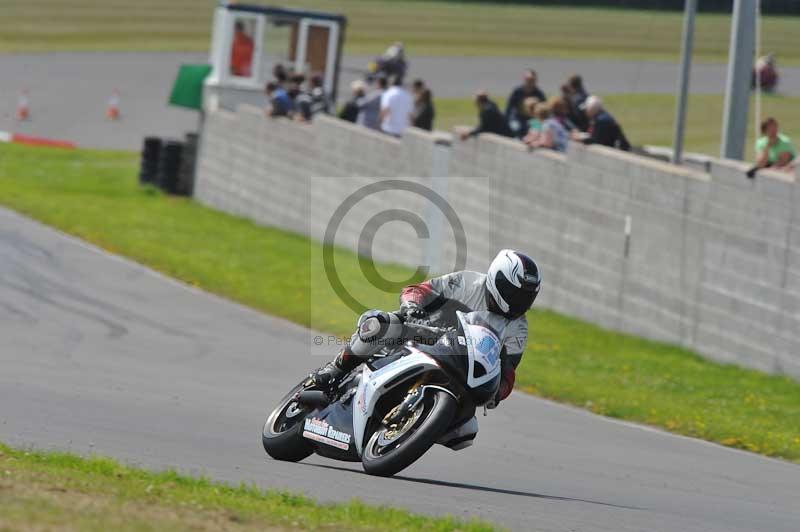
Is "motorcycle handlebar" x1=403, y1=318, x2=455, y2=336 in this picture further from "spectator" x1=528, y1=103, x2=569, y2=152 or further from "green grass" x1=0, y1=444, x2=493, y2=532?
"spectator" x1=528, y1=103, x2=569, y2=152

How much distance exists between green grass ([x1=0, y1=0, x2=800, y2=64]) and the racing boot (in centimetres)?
3803

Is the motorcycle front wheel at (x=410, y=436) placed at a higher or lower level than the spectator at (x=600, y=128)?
lower

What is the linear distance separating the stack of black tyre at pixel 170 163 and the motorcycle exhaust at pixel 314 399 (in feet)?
67.6

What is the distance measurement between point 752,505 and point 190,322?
927cm

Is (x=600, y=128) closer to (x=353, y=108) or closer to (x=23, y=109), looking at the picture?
(x=353, y=108)

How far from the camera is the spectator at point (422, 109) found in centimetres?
2306

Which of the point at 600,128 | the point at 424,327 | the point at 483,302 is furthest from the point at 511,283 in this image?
the point at 600,128

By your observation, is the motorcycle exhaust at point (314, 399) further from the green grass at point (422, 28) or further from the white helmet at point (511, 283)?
the green grass at point (422, 28)

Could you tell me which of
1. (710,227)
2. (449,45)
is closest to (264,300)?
(710,227)

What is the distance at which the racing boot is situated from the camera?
9031 mm

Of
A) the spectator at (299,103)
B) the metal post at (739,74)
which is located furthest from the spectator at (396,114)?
the metal post at (739,74)

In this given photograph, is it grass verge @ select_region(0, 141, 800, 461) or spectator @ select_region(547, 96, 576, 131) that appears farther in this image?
spectator @ select_region(547, 96, 576, 131)

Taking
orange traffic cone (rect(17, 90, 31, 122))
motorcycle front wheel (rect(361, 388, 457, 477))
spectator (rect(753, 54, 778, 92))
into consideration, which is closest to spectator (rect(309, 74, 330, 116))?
spectator (rect(753, 54, 778, 92))
